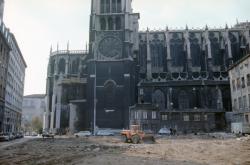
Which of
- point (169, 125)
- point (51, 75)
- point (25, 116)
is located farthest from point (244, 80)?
point (25, 116)

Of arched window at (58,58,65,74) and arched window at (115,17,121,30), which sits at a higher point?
arched window at (115,17,121,30)

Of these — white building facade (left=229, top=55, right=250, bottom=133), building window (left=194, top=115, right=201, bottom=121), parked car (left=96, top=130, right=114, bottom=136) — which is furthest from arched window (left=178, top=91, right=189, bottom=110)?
parked car (left=96, top=130, right=114, bottom=136)

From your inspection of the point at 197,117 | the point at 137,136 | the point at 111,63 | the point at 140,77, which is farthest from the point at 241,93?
the point at 111,63

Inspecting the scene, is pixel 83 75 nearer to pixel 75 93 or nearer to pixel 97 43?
pixel 75 93

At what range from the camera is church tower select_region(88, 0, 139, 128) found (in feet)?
171

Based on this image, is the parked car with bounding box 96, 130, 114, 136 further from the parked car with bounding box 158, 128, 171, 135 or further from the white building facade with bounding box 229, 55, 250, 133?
the white building facade with bounding box 229, 55, 250, 133

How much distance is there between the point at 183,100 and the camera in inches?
2250

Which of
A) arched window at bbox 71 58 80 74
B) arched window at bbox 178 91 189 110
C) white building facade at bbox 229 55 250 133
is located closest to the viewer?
white building facade at bbox 229 55 250 133

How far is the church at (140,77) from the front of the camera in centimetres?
5222

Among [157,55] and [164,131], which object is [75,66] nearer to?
[157,55]

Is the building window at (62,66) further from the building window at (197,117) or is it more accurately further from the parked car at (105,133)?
the building window at (197,117)

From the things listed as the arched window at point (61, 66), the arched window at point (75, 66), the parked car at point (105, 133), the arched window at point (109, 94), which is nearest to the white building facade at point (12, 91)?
the arched window at point (61, 66)

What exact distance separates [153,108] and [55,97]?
24867mm

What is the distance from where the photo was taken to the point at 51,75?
68.4 m
